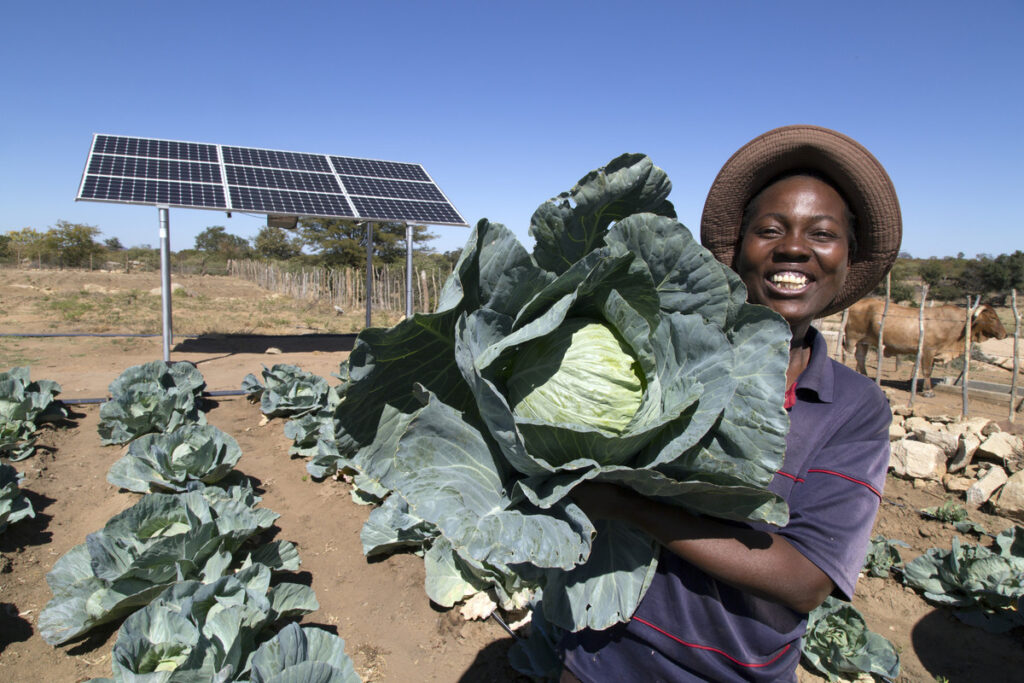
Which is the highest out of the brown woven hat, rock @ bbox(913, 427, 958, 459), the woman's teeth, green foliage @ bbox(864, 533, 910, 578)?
the brown woven hat

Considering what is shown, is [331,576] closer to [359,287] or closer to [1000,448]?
[1000,448]

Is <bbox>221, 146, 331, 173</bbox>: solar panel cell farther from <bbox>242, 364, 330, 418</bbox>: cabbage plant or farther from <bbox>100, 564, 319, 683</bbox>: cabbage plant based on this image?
<bbox>100, 564, 319, 683</bbox>: cabbage plant

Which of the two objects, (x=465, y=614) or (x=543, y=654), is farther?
(x=465, y=614)

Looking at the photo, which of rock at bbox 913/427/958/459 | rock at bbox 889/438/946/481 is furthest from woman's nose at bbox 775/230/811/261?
rock at bbox 913/427/958/459

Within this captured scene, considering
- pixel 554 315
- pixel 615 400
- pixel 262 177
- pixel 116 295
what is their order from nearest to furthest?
1. pixel 554 315
2. pixel 615 400
3. pixel 262 177
4. pixel 116 295

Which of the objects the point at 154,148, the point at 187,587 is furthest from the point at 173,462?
the point at 154,148

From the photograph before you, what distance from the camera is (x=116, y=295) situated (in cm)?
2405

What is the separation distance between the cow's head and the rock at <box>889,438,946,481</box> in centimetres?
759

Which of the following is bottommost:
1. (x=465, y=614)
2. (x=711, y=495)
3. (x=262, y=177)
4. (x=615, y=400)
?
(x=465, y=614)

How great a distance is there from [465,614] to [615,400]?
3.11m

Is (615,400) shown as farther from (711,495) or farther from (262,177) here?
(262,177)

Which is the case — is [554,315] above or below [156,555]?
above

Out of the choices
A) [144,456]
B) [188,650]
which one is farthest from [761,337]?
[144,456]

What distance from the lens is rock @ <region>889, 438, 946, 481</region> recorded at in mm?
6105
